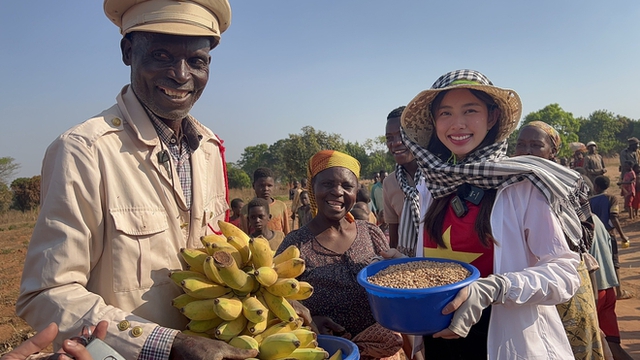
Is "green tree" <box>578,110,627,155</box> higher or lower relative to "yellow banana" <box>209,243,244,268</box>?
higher

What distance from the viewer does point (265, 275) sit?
66.6 inches

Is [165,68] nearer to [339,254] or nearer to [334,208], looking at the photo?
[334,208]

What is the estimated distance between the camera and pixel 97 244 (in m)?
1.66

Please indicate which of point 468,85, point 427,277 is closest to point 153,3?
point 468,85

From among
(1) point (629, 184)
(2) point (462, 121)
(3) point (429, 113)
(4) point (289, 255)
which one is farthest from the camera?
(1) point (629, 184)

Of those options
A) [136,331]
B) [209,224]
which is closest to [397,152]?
[209,224]

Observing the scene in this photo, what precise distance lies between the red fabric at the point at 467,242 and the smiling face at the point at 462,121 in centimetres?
33

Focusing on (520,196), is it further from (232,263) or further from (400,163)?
(400,163)

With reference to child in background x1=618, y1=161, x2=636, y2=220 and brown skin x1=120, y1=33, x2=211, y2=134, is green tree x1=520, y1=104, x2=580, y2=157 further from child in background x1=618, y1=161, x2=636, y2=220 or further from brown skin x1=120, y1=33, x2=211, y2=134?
brown skin x1=120, y1=33, x2=211, y2=134

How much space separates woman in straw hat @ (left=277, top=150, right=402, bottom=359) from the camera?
8.45 feet

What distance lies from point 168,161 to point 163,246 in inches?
15.8

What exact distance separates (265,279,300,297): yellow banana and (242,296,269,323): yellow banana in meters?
0.09

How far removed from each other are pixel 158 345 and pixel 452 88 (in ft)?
6.21

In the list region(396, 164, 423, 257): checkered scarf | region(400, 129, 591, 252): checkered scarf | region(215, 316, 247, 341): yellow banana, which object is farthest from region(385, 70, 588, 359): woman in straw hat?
region(215, 316, 247, 341): yellow banana
